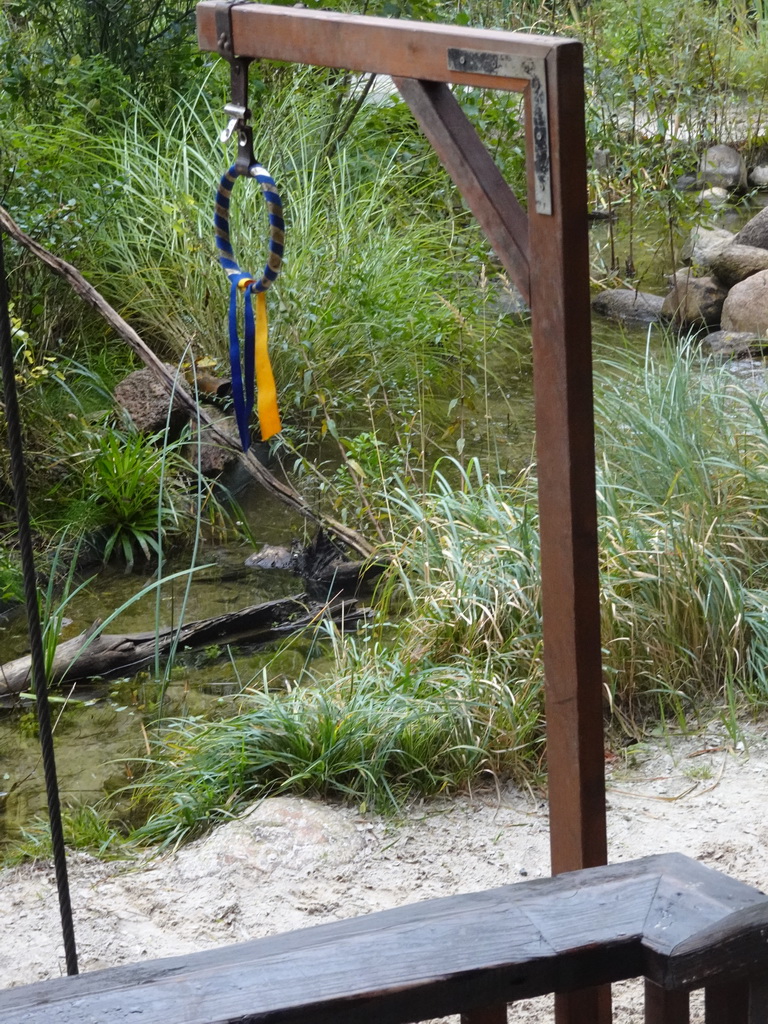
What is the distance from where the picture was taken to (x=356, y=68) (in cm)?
180

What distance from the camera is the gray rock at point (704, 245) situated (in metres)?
8.58

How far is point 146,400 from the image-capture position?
18.3 feet

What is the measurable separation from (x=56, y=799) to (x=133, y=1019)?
1.79ft

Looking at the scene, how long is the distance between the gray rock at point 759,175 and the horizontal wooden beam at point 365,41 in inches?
380

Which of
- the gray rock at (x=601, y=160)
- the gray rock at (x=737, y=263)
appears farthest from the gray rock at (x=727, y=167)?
the gray rock at (x=737, y=263)

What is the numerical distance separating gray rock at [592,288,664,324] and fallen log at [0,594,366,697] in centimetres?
410

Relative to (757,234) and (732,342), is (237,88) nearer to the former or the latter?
(732,342)

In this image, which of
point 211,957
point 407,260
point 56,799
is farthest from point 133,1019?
point 407,260

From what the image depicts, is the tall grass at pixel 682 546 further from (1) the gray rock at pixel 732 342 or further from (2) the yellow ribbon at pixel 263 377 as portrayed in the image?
(1) the gray rock at pixel 732 342

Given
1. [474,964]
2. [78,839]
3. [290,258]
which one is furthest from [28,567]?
[290,258]

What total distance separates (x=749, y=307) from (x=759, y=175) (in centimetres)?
391

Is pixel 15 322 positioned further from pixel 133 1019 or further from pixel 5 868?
pixel 133 1019

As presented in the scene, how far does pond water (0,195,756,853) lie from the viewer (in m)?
3.66

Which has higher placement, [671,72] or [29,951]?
[671,72]
